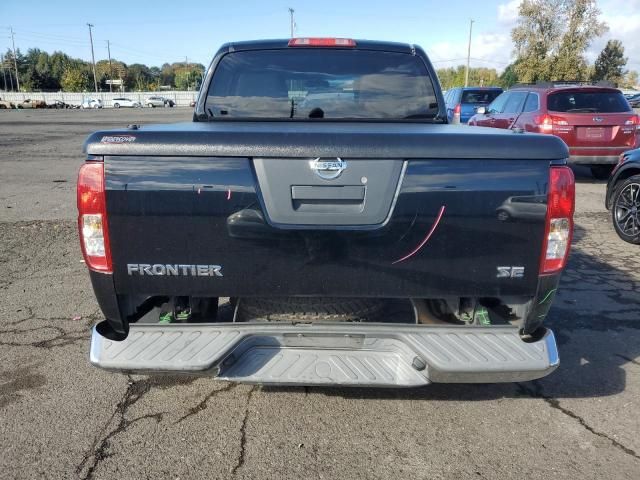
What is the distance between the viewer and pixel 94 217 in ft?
7.80

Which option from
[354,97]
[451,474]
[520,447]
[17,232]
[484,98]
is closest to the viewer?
[451,474]

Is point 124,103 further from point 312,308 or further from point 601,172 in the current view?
point 312,308

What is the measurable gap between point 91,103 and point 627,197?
84.3m

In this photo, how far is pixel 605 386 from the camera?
337 cm

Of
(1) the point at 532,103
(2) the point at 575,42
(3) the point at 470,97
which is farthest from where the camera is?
(2) the point at 575,42

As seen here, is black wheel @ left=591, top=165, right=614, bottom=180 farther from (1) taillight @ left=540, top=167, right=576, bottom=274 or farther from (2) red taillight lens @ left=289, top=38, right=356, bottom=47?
(1) taillight @ left=540, top=167, right=576, bottom=274

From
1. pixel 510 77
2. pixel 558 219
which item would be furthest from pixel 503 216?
pixel 510 77

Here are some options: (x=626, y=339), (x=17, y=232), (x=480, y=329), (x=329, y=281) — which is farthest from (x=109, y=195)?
(x=17, y=232)

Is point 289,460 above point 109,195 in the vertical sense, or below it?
below

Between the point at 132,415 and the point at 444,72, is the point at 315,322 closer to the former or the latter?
the point at 132,415

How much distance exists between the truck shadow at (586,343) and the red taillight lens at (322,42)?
258cm

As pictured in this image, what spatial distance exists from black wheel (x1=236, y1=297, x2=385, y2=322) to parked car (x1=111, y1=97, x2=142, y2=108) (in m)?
85.2

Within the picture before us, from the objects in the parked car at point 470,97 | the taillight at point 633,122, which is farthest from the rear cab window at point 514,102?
the parked car at point 470,97

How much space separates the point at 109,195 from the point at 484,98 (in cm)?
1810
